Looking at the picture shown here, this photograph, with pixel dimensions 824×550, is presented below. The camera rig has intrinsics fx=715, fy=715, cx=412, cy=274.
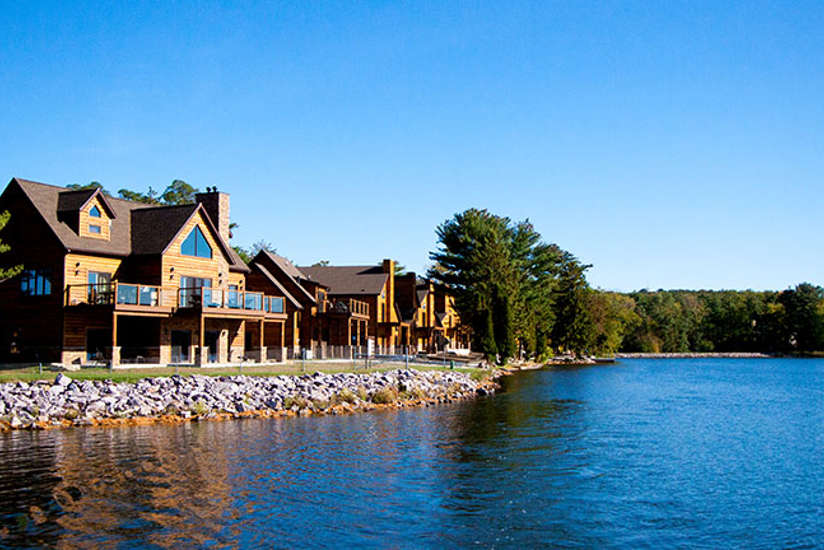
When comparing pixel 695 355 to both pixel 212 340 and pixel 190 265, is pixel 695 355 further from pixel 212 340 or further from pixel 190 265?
pixel 190 265

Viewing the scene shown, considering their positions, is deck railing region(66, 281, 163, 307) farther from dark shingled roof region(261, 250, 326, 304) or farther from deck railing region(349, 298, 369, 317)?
deck railing region(349, 298, 369, 317)

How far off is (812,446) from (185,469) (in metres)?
21.3

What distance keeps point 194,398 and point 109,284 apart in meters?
8.95

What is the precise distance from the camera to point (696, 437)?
26.8 metres

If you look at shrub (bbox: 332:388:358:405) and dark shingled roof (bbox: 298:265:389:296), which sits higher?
dark shingled roof (bbox: 298:265:389:296)

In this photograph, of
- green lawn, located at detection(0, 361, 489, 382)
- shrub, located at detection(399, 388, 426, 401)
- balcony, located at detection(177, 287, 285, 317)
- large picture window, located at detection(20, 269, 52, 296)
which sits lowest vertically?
shrub, located at detection(399, 388, 426, 401)

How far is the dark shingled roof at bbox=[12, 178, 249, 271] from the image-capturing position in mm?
35594

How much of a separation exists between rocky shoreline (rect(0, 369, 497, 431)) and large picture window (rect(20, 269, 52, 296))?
27.2ft

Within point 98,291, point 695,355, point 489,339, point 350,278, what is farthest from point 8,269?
point 695,355

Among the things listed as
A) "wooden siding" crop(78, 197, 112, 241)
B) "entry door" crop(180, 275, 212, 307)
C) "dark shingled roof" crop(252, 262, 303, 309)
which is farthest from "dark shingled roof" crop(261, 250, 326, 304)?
"wooden siding" crop(78, 197, 112, 241)

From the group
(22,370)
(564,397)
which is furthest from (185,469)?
(564,397)

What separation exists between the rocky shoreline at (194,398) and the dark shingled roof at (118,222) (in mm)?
9264

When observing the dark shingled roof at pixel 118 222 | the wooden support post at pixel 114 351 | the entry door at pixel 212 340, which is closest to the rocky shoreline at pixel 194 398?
the wooden support post at pixel 114 351

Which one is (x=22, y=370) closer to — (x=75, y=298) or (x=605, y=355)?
Answer: (x=75, y=298)
